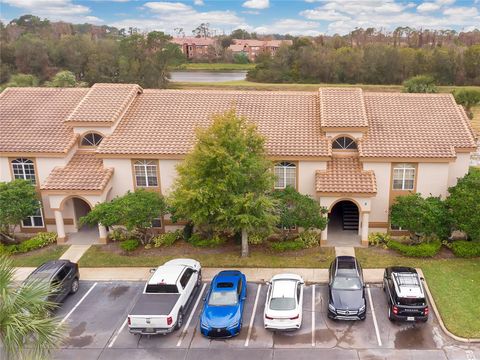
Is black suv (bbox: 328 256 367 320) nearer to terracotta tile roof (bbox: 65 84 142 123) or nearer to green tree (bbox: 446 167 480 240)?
green tree (bbox: 446 167 480 240)

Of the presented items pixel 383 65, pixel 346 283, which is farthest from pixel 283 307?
pixel 383 65

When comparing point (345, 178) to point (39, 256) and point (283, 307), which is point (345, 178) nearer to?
point (283, 307)

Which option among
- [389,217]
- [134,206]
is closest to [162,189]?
[134,206]

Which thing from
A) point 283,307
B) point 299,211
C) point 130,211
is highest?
point 130,211

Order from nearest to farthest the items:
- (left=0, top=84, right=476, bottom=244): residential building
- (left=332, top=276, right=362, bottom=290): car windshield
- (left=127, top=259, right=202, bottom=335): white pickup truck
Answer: (left=127, top=259, right=202, bottom=335): white pickup truck → (left=332, top=276, right=362, bottom=290): car windshield → (left=0, top=84, right=476, bottom=244): residential building

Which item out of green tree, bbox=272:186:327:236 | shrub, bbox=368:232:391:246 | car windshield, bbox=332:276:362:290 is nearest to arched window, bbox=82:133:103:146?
green tree, bbox=272:186:327:236

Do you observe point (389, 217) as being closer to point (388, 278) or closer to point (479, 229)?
point (479, 229)
